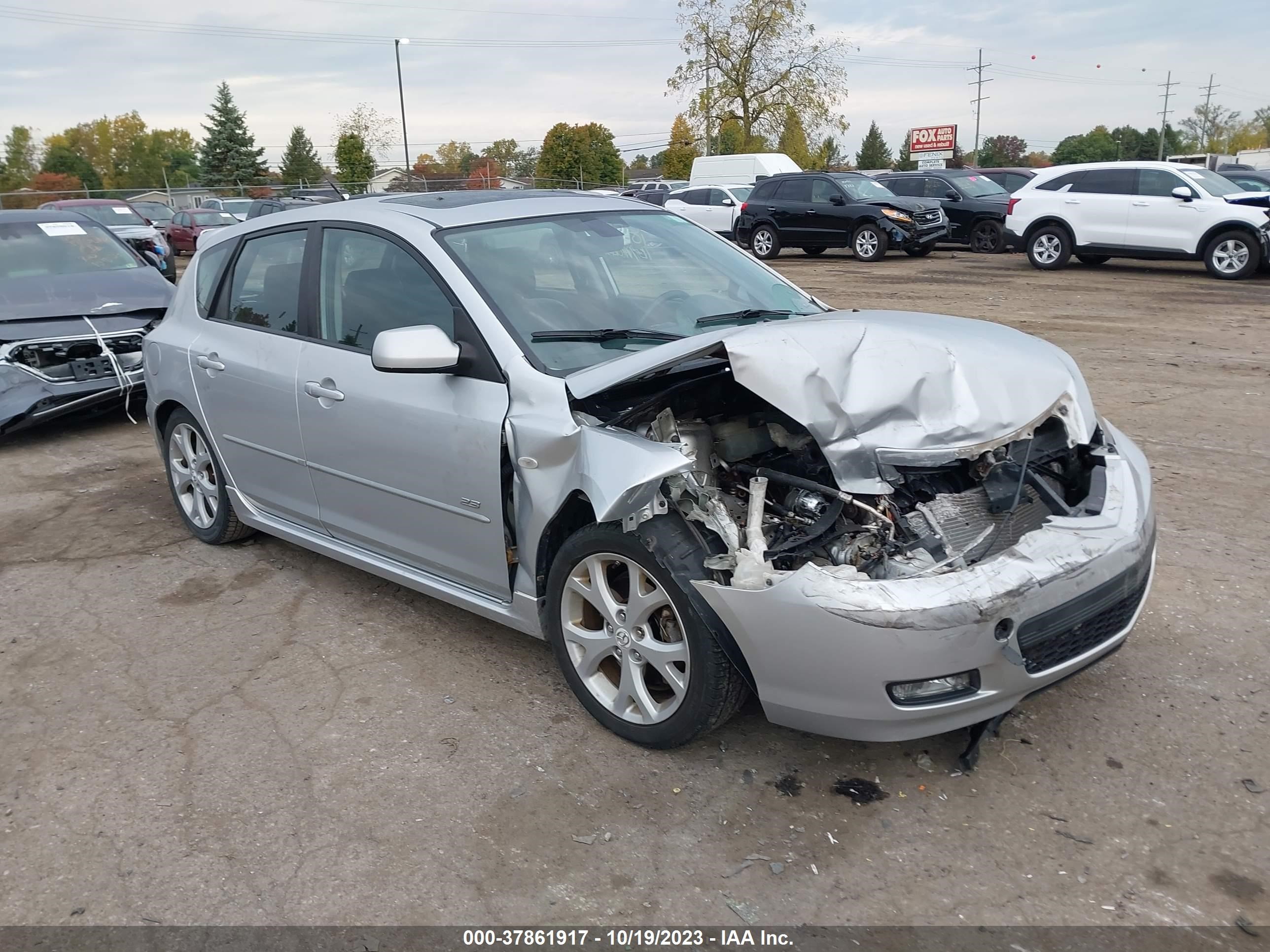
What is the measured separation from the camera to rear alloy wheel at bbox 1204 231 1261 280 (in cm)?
1474

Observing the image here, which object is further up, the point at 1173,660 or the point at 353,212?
the point at 353,212

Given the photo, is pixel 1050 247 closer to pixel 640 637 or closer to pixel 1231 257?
pixel 1231 257

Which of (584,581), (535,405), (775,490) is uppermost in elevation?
(535,405)

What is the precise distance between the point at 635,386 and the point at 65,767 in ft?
7.52

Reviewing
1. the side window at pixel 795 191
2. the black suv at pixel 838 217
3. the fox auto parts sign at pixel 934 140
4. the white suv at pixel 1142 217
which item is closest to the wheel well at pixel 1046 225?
the white suv at pixel 1142 217

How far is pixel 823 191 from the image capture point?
20.4 metres

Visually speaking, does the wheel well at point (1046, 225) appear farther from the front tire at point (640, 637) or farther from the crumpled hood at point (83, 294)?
the front tire at point (640, 637)

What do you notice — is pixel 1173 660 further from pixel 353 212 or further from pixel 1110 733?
pixel 353 212

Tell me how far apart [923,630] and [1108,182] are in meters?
15.6

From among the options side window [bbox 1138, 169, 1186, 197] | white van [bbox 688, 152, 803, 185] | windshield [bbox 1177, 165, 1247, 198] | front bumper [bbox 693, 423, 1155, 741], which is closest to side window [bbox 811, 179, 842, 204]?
side window [bbox 1138, 169, 1186, 197]

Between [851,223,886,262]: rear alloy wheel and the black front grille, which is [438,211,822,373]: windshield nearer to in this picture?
the black front grille

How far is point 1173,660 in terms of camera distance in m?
3.76

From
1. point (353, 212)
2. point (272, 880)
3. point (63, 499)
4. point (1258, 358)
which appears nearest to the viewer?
point (272, 880)

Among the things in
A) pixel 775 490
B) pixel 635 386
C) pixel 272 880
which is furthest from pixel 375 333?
pixel 272 880
